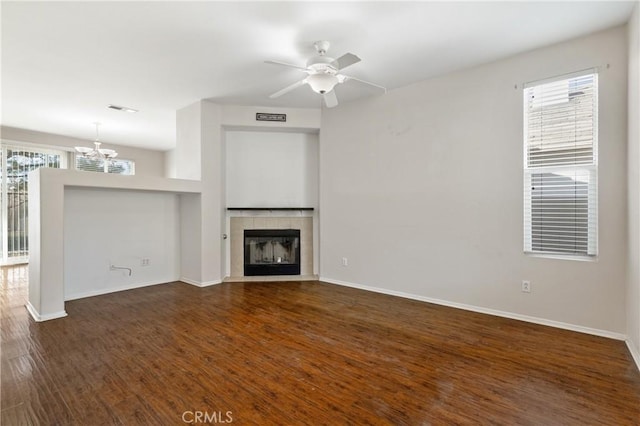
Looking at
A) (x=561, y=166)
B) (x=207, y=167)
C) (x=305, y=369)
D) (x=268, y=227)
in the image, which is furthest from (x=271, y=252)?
(x=561, y=166)

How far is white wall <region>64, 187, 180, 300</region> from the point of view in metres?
4.12

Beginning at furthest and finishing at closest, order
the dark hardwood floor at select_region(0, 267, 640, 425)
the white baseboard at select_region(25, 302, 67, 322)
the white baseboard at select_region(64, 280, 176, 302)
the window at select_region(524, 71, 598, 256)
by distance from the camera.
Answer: the white baseboard at select_region(64, 280, 176, 302), the white baseboard at select_region(25, 302, 67, 322), the window at select_region(524, 71, 598, 256), the dark hardwood floor at select_region(0, 267, 640, 425)

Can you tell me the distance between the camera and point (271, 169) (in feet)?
17.8

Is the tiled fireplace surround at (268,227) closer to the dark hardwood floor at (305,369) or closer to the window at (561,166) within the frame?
the dark hardwood floor at (305,369)

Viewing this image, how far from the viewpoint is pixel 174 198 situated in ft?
16.9

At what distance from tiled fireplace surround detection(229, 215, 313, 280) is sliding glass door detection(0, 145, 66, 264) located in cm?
467

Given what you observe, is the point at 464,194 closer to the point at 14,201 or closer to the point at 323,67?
the point at 323,67

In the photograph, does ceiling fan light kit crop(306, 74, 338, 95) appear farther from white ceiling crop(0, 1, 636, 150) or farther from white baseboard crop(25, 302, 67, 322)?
white baseboard crop(25, 302, 67, 322)

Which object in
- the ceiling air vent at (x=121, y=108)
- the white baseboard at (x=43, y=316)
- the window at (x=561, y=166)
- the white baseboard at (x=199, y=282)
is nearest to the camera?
the window at (x=561, y=166)

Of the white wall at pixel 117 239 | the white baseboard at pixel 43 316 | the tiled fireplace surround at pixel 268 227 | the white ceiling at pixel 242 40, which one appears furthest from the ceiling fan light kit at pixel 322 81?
the white baseboard at pixel 43 316

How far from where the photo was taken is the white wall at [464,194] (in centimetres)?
283

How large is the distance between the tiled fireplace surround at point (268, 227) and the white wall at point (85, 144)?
4.95 m

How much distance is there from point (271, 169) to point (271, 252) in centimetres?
155

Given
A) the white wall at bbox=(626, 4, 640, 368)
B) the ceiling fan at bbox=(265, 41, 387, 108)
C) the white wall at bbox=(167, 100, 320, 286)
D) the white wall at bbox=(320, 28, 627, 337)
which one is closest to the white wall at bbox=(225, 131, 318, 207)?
the white wall at bbox=(167, 100, 320, 286)
